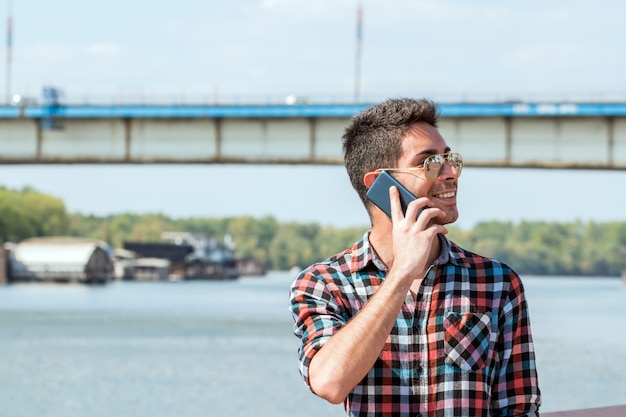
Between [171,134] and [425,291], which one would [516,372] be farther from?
[171,134]

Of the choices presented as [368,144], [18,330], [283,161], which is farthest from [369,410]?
[18,330]

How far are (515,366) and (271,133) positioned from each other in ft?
112

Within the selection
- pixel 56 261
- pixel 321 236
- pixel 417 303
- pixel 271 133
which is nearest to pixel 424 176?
pixel 417 303

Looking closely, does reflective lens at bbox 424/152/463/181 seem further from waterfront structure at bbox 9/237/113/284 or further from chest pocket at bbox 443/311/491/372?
waterfront structure at bbox 9/237/113/284

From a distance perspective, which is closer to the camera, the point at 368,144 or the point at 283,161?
the point at 368,144

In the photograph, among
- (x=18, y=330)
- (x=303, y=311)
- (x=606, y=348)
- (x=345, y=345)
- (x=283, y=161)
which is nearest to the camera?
(x=345, y=345)

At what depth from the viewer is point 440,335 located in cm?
308

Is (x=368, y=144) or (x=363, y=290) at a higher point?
(x=368, y=144)

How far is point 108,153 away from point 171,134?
2.03m

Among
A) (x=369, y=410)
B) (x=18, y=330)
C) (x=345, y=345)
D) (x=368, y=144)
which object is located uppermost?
(x=368, y=144)

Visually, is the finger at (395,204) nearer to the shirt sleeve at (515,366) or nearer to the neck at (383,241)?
the neck at (383,241)

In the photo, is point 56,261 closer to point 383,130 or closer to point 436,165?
point 383,130

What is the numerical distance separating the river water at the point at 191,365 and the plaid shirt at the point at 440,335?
20.7 m

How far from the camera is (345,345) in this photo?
9.52ft
